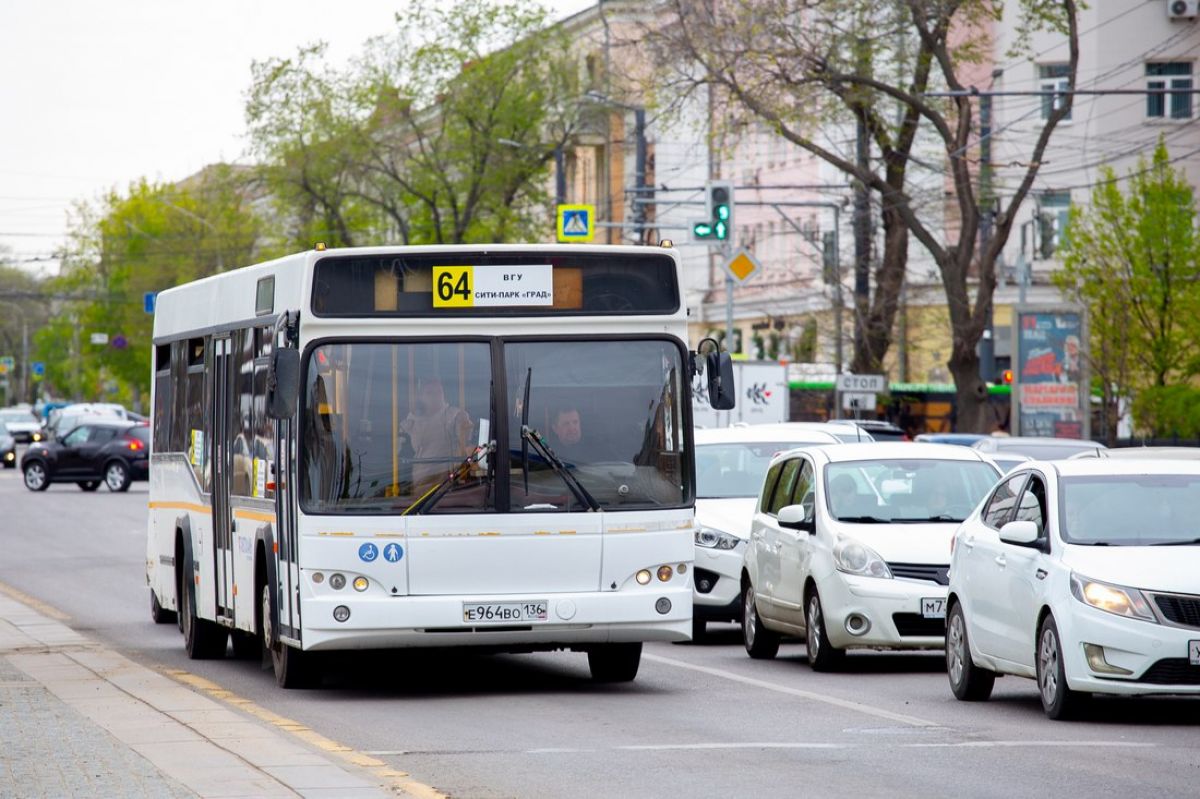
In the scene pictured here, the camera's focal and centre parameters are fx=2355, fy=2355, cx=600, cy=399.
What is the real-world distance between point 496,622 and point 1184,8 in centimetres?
5695

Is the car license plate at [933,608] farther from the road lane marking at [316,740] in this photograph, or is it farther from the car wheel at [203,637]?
the car wheel at [203,637]

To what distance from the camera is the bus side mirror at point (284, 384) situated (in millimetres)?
13438

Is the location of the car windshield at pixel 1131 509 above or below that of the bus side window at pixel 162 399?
below

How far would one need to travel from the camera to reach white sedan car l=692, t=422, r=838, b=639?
1922 cm

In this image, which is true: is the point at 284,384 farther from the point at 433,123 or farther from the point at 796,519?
the point at 433,123

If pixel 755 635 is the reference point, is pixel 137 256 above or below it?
above

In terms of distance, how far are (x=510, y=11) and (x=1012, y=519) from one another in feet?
198

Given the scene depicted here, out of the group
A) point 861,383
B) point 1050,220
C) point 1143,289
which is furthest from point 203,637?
point 1050,220

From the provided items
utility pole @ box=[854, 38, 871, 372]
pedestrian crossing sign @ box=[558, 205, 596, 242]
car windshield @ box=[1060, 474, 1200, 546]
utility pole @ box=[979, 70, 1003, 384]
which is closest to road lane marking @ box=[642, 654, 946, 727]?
car windshield @ box=[1060, 474, 1200, 546]

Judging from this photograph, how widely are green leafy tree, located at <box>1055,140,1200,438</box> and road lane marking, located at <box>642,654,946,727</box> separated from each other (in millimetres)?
29191

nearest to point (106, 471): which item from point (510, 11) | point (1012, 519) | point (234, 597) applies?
point (510, 11)

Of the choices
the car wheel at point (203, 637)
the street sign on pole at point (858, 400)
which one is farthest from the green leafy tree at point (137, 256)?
the car wheel at point (203, 637)

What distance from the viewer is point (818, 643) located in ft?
52.6

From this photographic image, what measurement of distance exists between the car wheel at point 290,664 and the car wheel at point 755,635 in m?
4.17
